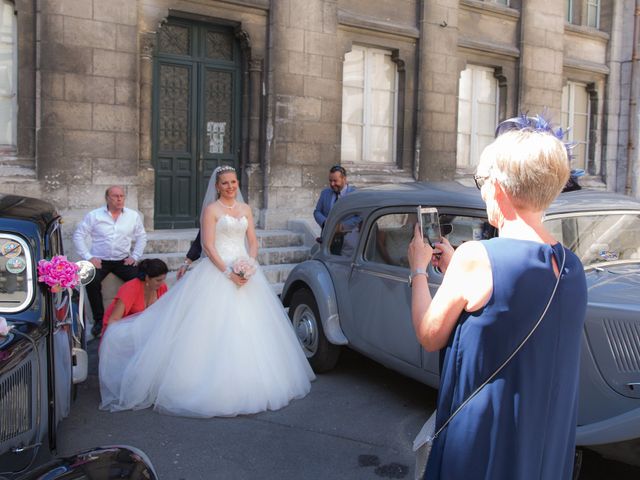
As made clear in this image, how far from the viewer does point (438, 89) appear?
13.2 metres

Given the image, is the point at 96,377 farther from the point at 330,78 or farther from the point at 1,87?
the point at 330,78

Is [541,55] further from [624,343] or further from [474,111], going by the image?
[624,343]

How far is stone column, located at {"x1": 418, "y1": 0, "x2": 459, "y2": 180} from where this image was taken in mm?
12992

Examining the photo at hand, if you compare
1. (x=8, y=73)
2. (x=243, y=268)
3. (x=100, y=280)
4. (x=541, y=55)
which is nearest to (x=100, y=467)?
(x=243, y=268)

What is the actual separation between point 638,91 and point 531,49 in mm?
3885

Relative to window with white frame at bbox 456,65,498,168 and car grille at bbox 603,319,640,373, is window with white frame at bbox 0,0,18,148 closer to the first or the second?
car grille at bbox 603,319,640,373

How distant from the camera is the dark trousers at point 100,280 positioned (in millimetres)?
7766

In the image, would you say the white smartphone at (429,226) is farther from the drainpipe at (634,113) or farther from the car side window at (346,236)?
the drainpipe at (634,113)

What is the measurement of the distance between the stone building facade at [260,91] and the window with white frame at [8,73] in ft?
0.05

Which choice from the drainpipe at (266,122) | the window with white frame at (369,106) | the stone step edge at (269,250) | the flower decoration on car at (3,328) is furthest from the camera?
the window with white frame at (369,106)

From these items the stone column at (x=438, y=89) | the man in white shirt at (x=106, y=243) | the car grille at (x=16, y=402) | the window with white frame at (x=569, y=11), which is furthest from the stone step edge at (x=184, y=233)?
the window with white frame at (x=569, y=11)

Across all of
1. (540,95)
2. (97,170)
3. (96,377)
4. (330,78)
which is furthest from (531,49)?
(96,377)

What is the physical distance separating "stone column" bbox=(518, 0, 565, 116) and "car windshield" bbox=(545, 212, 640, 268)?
34.0 ft

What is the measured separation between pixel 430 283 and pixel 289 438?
1472mm
